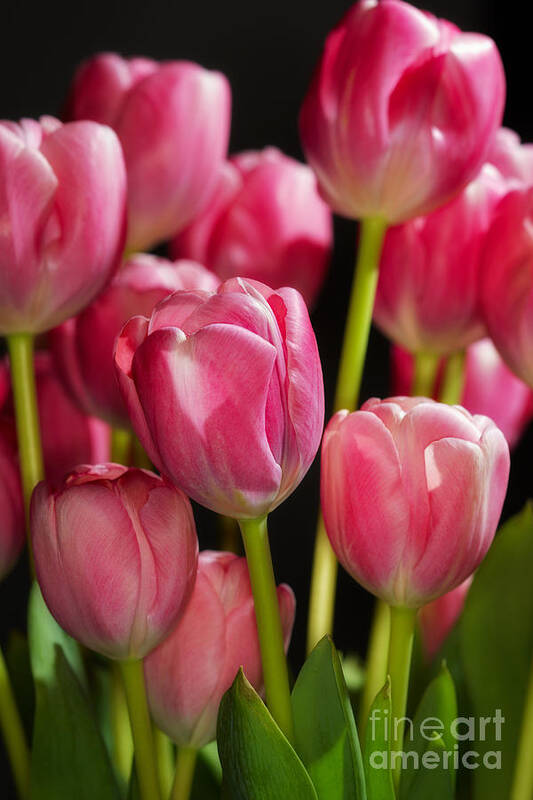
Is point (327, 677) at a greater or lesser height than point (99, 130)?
lesser

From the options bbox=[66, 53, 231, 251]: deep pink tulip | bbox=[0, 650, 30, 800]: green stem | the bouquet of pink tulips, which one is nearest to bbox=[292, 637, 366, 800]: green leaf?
the bouquet of pink tulips

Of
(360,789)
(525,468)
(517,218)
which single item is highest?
(517,218)

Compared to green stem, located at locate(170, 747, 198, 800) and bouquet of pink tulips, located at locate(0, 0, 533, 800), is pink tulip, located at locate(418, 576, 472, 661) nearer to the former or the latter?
bouquet of pink tulips, located at locate(0, 0, 533, 800)

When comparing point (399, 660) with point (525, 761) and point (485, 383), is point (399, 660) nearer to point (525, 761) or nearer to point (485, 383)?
point (525, 761)

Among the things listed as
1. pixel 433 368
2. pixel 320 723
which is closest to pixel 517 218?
pixel 433 368

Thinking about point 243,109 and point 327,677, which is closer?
point 327,677

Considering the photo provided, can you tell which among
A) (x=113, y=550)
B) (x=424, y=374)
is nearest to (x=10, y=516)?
→ (x=113, y=550)

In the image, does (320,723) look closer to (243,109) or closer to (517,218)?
(517,218)
